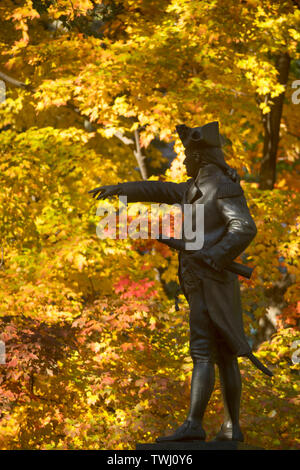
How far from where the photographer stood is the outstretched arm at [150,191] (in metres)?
5.57

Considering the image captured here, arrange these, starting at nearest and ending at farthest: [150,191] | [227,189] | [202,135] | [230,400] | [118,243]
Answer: [230,400] < [227,189] < [202,135] < [150,191] < [118,243]

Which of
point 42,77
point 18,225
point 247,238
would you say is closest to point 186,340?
point 18,225

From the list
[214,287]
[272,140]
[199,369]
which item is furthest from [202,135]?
[272,140]

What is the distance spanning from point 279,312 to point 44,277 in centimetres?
477

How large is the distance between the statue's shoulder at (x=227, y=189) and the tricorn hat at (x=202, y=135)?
1.10ft

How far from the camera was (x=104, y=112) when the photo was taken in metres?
11.2

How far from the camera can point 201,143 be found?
5.39 m

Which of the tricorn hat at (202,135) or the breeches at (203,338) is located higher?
the tricorn hat at (202,135)

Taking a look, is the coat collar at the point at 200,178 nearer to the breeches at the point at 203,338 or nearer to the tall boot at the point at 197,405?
the breeches at the point at 203,338

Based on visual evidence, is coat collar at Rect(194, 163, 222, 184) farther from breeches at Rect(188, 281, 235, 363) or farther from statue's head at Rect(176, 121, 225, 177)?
breeches at Rect(188, 281, 235, 363)

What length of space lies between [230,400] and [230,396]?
0.03 meters

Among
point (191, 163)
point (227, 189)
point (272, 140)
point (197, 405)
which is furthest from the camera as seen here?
point (272, 140)

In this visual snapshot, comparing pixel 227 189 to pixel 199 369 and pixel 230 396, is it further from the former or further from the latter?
pixel 230 396

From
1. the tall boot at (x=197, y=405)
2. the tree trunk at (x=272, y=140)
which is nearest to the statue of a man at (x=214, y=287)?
the tall boot at (x=197, y=405)
